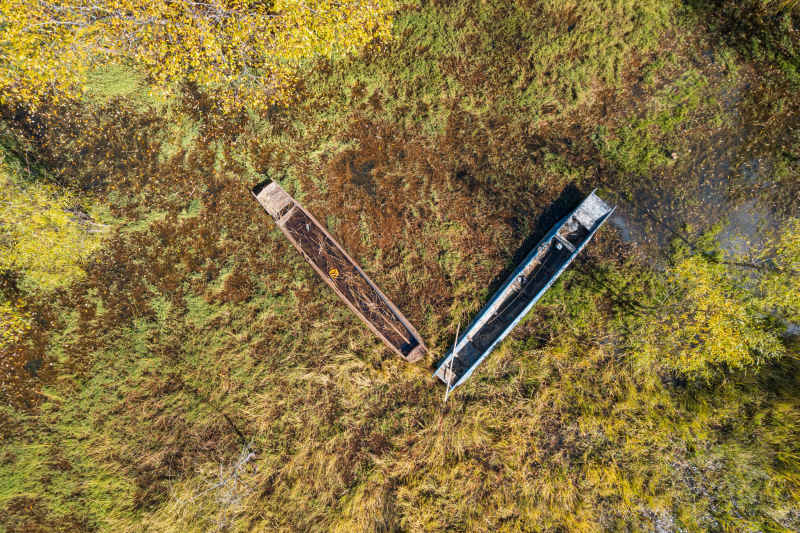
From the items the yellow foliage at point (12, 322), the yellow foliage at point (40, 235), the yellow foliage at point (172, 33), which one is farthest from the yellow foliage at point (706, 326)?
the yellow foliage at point (12, 322)

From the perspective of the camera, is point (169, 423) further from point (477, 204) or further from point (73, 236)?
point (477, 204)

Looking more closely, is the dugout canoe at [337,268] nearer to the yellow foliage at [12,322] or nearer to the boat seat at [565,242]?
the boat seat at [565,242]

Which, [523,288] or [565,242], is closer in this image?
[565,242]

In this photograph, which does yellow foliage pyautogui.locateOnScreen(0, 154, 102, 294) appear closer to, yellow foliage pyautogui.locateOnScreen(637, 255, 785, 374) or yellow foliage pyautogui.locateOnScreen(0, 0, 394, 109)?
yellow foliage pyautogui.locateOnScreen(0, 0, 394, 109)

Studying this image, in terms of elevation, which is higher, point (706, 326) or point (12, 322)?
point (12, 322)

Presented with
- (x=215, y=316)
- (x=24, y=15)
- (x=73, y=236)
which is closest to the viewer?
(x=24, y=15)

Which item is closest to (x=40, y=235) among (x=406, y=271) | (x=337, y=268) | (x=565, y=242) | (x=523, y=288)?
(x=337, y=268)

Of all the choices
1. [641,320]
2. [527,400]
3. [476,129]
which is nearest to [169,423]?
[527,400]

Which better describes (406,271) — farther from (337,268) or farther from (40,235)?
(40,235)
